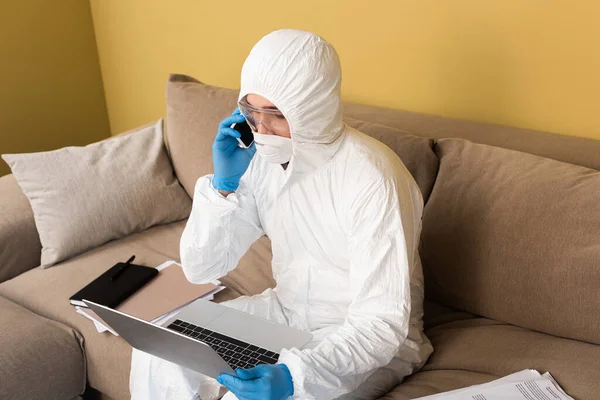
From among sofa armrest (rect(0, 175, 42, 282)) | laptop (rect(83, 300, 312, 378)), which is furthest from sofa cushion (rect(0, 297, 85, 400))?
laptop (rect(83, 300, 312, 378))

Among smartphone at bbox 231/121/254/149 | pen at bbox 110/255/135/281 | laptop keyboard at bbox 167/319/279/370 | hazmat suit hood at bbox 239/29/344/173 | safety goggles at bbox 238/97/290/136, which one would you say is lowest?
pen at bbox 110/255/135/281

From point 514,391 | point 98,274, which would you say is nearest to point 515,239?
point 514,391

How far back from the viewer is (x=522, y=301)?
165 centimetres

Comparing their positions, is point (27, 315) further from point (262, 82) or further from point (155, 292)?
point (262, 82)

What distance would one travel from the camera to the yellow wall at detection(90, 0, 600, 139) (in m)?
1.90

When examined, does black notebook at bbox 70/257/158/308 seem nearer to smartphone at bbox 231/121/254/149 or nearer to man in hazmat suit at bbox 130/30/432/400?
man in hazmat suit at bbox 130/30/432/400

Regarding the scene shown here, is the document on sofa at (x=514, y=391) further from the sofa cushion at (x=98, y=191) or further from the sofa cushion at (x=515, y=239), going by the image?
the sofa cushion at (x=98, y=191)

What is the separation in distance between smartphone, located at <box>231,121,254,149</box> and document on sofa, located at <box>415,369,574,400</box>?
2.34ft

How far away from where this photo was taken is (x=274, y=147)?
5.00 feet

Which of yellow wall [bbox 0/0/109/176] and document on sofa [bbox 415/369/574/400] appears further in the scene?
yellow wall [bbox 0/0/109/176]

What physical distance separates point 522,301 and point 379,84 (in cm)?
98

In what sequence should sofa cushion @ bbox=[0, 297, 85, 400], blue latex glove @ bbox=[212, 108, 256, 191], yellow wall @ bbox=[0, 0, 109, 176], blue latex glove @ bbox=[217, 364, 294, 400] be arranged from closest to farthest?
blue latex glove @ bbox=[217, 364, 294, 400] < blue latex glove @ bbox=[212, 108, 256, 191] < sofa cushion @ bbox=[0, 297, 85, 400] < yellow wall @ bbox=[0, 0, 109, 176]

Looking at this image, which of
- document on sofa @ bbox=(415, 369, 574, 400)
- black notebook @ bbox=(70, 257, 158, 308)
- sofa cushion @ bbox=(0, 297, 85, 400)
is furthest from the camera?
black notebook @ bbox=(70, 257, 158, 308)

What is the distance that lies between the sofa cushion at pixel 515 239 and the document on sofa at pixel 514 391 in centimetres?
20
